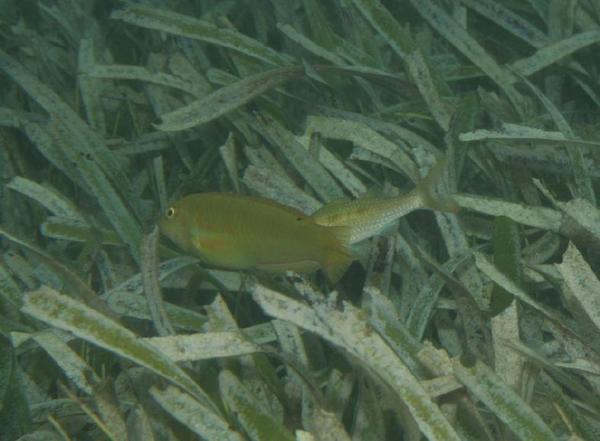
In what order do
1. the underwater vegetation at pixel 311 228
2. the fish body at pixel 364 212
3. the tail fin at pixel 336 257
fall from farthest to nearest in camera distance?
the fish body at pixel 364 212 → the tail fin at pixel 336 257 → the underwater vegetation at pixel 311 228

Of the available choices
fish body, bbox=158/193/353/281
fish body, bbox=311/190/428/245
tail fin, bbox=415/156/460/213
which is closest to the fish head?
fish body, bbox=158/193/353/281

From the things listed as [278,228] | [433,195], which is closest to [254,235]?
[278,228]

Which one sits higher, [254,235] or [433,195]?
[433,195]

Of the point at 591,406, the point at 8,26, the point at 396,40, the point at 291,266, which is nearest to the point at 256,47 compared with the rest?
the point at 396,40

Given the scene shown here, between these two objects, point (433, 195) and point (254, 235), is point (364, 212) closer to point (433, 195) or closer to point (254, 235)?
point (433, 195)

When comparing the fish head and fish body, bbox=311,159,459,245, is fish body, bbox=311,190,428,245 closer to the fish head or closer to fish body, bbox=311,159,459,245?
fish body, bbox=311,159,459,245

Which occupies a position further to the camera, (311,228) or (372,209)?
(372,209)

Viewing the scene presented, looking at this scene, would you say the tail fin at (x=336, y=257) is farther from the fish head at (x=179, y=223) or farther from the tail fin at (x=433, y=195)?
the fish head at (x=179, y=223)

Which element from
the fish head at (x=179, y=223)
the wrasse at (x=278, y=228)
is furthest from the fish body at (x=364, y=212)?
the fish head at (x=179, y=223)
